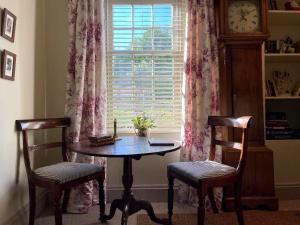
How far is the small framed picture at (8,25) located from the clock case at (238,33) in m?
1.65

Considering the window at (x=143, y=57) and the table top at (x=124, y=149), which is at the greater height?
the window at (x=143, y=57)

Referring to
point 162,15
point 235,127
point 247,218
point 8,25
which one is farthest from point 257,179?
point 8,25

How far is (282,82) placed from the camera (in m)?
2.90

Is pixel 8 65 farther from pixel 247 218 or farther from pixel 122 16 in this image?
pixel 247 218

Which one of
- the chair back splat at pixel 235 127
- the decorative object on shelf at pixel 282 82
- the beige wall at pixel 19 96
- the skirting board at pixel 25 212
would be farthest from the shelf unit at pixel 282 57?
the skirting board at pixel 25 212

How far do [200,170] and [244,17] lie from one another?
1416 mm

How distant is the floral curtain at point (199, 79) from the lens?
Answer: 8.70ft

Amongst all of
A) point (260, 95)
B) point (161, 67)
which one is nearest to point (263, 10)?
point (260, 95)

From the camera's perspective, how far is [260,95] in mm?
2531

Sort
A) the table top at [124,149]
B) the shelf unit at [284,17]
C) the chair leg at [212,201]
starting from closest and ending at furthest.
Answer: the table top at [124,149] → the chair leg at [212,201] → the shelf unit at [284,17]

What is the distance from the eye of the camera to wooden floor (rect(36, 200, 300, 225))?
2.37 metres

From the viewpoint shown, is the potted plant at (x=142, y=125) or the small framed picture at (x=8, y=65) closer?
the small framed picture at (x=8, y=65)

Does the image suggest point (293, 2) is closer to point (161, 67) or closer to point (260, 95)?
point (260, 95)

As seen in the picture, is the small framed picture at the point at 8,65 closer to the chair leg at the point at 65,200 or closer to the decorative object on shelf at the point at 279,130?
the chair leg at the point at 65,200
